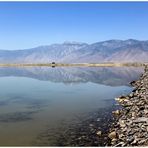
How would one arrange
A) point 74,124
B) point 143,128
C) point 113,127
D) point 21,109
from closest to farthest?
point 143,128
point 113,127
point 74,124
point 21,109

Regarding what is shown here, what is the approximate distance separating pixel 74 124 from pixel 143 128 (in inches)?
201

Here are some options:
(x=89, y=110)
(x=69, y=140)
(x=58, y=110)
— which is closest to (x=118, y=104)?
(x=89, y=110)

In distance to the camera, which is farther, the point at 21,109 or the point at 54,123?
the point at 21,109

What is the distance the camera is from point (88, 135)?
51.4ft

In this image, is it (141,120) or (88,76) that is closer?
(141,120)

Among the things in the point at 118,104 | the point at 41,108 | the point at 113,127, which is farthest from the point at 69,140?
the point at 118,104

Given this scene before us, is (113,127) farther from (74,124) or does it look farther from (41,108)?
(41,108)

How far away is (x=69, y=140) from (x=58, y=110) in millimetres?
8432

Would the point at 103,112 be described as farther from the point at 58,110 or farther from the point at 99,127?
the point at 99,127

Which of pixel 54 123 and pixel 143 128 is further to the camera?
pixel 54 123

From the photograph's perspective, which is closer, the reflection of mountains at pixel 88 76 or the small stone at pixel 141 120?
the small stone at pixel 141 120

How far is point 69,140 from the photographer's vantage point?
1474 centimetres

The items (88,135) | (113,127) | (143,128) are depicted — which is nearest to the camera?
(143,128)

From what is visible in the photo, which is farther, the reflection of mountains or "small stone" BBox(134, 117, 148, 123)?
the reflection of mountains
